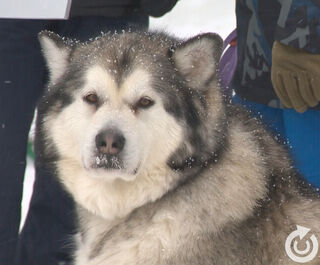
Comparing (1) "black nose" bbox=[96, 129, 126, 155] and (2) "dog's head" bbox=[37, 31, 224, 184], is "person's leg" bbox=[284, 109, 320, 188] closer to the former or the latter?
(2) "dog's head" bbox=[37, 31, 224, 184]

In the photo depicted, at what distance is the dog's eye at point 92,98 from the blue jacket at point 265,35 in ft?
2.66

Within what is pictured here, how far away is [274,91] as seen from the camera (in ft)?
11.6

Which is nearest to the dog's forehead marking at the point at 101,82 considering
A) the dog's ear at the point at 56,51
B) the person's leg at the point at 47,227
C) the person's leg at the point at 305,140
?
the dog's ear at the point at 56,51

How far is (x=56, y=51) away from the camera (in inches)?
132

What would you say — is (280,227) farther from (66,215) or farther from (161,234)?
(66,215)

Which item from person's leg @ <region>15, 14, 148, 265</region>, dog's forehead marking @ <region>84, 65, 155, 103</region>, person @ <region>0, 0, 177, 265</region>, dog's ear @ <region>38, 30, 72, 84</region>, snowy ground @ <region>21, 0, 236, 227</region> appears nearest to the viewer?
dog's forehead marking @ <region>84, 65, 155, 103</region>

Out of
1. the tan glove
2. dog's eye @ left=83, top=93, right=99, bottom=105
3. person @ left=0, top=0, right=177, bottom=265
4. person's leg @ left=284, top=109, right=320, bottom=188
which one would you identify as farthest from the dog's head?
person @ left=0, top=0, right=177, bottom=265

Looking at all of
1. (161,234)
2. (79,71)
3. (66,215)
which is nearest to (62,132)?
(79,71)

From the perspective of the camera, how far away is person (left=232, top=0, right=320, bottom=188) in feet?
10.6

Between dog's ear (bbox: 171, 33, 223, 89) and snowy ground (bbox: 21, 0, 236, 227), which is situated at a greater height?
dog's ear (bbox: 171, 33, 223, 89)

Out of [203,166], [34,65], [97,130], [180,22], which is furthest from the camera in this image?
[180,22]

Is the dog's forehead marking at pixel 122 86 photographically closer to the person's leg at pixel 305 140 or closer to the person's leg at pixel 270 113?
the person's leg at pixel 270 113

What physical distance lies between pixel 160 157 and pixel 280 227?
0.56 metres

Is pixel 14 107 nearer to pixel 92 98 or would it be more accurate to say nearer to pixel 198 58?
pixel 92 98
